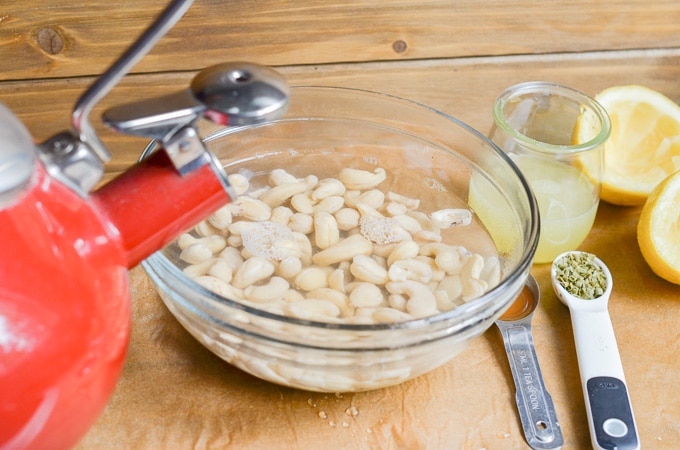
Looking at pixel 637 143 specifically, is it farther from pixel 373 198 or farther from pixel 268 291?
pixel 268 291

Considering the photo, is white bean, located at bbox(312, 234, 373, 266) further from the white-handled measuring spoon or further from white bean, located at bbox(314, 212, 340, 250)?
the white-handled measuring spoon

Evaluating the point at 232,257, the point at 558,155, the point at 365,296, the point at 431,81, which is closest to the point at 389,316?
the point at 365,296

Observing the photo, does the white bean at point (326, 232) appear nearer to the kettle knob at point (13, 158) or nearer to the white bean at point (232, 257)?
the white bean at point (232, 257)

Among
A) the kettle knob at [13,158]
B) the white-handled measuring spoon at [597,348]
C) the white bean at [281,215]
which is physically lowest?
the white-handled measuring spoon at [597,348]

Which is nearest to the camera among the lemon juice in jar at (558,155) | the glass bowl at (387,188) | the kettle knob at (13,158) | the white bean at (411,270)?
the kettle knob at (13,158)

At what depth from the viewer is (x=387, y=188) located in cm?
66

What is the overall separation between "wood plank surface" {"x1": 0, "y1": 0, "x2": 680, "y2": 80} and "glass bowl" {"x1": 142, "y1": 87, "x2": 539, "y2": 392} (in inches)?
3.9

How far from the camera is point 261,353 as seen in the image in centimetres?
47

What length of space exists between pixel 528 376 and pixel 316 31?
1.24ft

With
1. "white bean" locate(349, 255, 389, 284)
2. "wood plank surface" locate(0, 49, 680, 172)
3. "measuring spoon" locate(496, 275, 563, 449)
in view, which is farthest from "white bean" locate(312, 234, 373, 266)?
"wood plank surface" locate(0, 49, 680, 172)

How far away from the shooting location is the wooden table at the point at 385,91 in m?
0.52

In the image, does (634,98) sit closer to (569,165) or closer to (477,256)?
(569,165)

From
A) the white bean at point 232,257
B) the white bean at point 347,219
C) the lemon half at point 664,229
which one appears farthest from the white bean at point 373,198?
the lemon half at point 664,229

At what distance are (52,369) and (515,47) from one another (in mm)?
573
